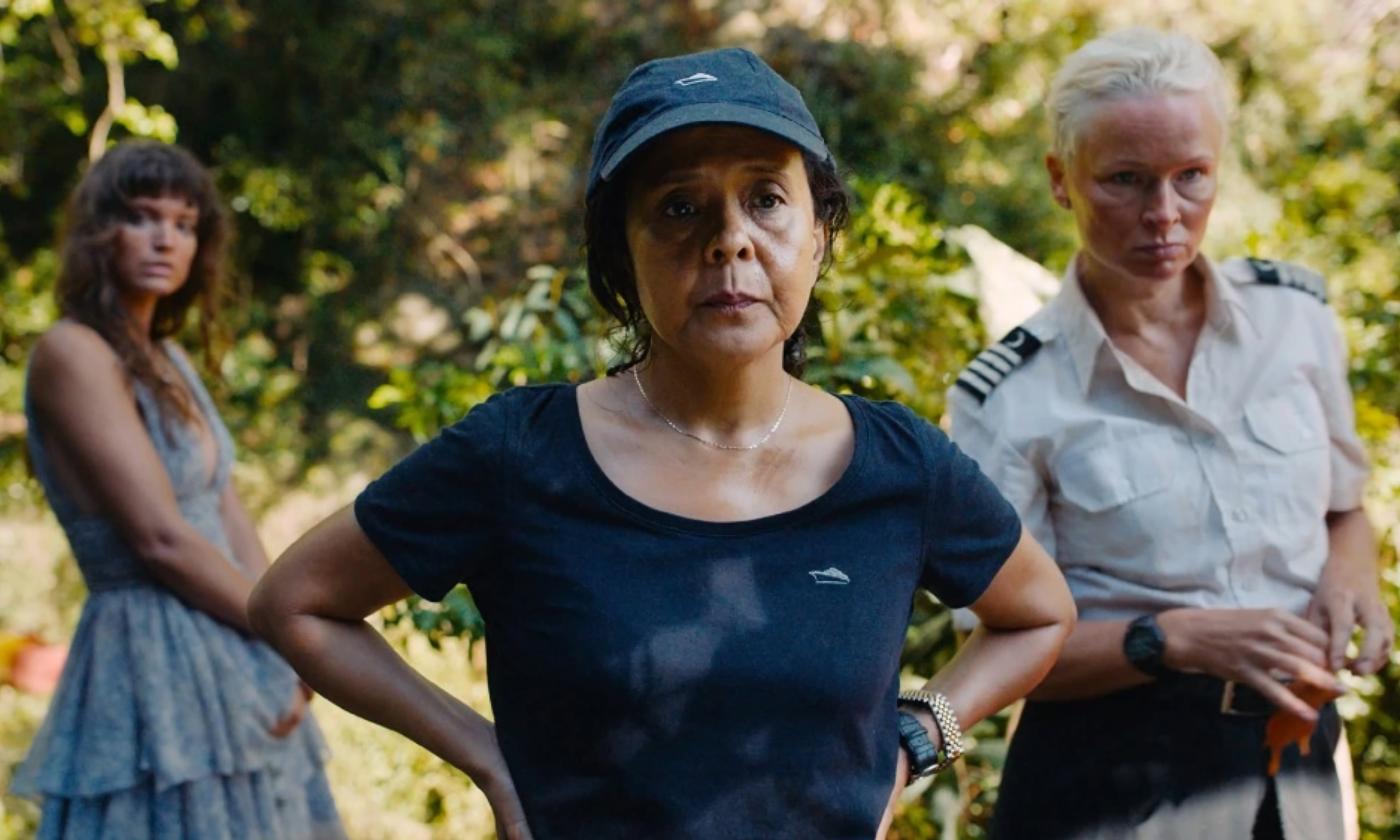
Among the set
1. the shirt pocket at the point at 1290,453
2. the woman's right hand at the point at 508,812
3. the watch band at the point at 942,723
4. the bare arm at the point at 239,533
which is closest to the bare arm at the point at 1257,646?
the shirt pocket at the point at 1290,453

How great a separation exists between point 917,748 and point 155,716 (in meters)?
1.67

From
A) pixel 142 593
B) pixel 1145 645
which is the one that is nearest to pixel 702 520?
pixel 1145 645

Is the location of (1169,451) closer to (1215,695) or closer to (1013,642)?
(1215,695)

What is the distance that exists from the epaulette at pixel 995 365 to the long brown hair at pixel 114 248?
1.62m

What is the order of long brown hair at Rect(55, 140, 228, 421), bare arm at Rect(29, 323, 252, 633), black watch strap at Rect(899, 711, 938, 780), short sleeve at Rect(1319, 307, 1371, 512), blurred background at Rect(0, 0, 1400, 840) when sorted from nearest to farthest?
black watch strap at Rect(899, 711, 938, 780) → short sleeve at Rect(1319, 307, 1371, 512) → bare arm at Rect(29, 323, 252, 633) → long brown hair at Rect(55, 140, 228, 421) → blurred background at Rect(0, 0, 1400, 840)

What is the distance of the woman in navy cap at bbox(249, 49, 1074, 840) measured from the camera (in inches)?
59.4

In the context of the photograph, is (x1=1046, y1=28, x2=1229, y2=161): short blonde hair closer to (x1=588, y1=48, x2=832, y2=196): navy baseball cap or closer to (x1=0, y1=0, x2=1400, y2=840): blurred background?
(x1=588, y1=48, x2=832, y2=196): navy baseball cap

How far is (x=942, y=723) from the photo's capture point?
1.76 meters

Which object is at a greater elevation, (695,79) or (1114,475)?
(695,79)

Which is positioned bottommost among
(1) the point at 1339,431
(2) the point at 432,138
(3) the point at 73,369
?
(1) the point at 1339,431

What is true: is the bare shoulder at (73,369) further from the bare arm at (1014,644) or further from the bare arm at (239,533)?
the bare arm at (1014,644)

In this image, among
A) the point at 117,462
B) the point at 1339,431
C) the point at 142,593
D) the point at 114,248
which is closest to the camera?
the point at 1339,431

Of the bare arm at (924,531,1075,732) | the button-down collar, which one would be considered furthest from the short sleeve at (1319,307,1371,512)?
the bare arm at (924,531,1075,732)

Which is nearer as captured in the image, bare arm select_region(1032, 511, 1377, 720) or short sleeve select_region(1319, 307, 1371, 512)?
bare arm select_region(1032, 511, 1377, 720)
